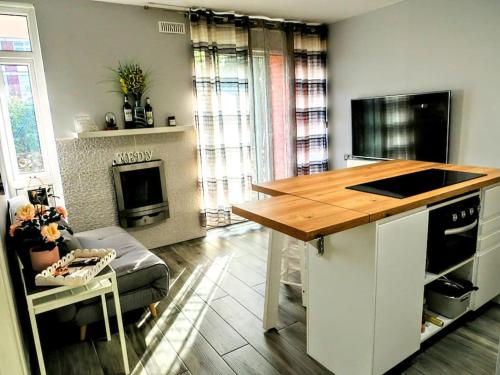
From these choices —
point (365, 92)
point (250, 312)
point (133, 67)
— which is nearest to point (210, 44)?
point (133, 67)

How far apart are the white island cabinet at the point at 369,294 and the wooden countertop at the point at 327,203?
85 millimetres

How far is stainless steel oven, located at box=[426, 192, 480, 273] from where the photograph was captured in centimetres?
198

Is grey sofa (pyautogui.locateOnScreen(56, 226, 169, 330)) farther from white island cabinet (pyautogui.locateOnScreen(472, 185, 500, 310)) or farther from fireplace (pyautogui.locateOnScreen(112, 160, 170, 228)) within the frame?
white island cabinet (pyautogui.locateOnScreen(472, 185, 500, 310))

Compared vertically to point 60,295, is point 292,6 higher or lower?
higher

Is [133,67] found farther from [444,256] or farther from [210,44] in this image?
[444,256]

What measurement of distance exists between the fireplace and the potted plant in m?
1.73

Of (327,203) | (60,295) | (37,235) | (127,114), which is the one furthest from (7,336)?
(127,114)

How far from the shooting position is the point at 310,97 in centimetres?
501

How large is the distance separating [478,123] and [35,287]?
4076 millimetres

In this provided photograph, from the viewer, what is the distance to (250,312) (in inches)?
102

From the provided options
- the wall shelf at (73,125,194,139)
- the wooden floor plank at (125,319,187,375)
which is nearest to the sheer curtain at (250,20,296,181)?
the wall shelf at (73,125,194,139)

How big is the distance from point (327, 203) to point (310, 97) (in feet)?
11.8

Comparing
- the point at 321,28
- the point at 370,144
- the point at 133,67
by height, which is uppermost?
the point at 321,28

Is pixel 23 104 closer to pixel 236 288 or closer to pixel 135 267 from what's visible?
pixel 135 267
